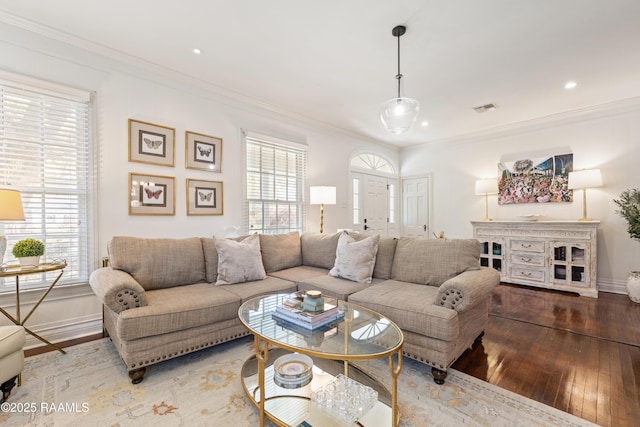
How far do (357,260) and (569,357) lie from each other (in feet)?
5.90

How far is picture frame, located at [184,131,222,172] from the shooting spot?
3.31 m

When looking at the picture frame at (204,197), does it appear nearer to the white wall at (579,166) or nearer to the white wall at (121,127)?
the white wall at (121,127)

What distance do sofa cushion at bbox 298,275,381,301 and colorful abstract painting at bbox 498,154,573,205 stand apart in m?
3.56

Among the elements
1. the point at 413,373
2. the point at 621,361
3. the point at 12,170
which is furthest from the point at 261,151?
the point at 621,361

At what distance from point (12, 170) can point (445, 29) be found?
150 inches

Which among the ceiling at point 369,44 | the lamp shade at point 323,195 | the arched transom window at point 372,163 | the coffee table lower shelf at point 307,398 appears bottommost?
the coffee table lower shelf at point 307,398

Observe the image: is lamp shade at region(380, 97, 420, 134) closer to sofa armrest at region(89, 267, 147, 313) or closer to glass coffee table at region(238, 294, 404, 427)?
glass coffee table at region(238, 294, 404, 427)

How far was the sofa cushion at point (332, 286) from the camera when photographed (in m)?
2.45

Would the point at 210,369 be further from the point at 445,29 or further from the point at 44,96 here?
the point at 445,29

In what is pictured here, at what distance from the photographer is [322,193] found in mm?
4098

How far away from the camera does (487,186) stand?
4992 millimetres

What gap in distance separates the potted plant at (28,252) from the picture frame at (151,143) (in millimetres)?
1142

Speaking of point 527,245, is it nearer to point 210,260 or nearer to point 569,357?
point 569,357

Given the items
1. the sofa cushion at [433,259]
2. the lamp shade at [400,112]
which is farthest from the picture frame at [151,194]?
the sofa cushion at [433,259]
